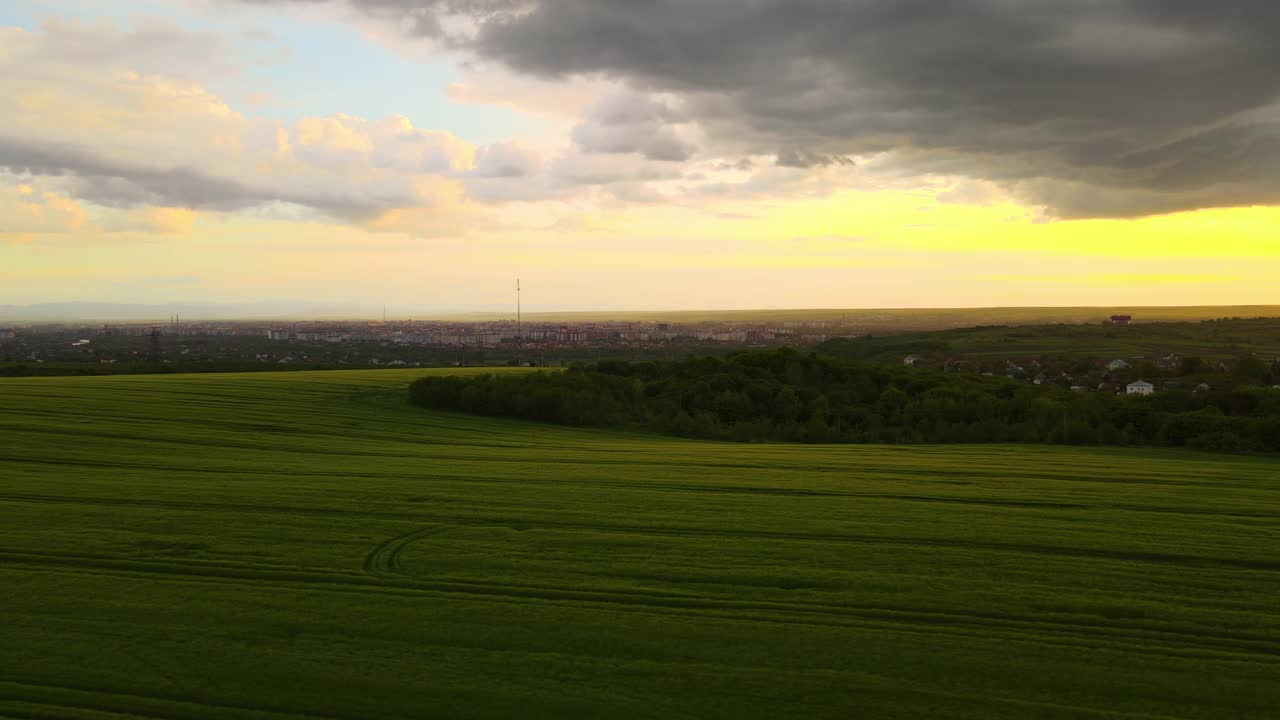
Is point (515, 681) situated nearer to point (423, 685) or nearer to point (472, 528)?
point (423, 685)

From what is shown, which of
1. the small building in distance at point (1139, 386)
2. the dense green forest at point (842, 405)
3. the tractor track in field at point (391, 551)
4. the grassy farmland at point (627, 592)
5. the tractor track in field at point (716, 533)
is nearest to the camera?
the grassy farmland at point (627, 592)

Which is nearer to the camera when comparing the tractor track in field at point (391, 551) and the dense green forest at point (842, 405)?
the tractor track in field at point (391, 551)

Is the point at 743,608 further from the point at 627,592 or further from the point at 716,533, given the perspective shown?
the point at 716,533

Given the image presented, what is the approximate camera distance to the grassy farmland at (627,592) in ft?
20.4

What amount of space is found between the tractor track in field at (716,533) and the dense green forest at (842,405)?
62.4 feet

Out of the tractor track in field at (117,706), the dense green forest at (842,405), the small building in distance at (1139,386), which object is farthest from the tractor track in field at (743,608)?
the small building in distance at (1139,386)

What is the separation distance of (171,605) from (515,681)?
4300mm

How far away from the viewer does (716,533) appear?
11383 millimetres

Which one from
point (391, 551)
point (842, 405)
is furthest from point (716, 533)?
point (842, 405)

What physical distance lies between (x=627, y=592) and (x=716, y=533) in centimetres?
310

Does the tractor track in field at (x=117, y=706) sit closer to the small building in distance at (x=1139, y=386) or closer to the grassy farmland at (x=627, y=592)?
the grassy farmland at (x=627, y=592)

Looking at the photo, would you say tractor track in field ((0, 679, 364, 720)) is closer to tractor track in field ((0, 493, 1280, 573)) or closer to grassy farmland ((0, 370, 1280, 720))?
grassy farmland ((0, 370, 1280, 720))

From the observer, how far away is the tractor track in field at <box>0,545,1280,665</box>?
23.6ft

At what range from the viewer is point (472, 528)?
37.6 ft
